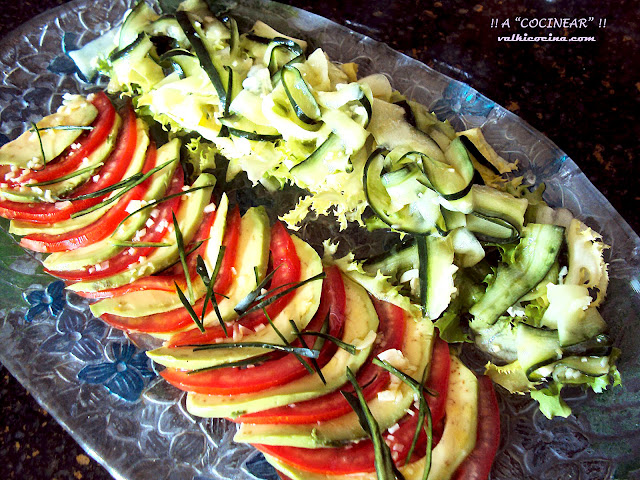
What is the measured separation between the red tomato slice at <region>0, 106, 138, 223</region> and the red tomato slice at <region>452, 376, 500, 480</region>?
5.34 ft

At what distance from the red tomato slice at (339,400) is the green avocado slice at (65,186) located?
3.67ft

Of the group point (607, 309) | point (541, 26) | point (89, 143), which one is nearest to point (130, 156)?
point (89, 143)

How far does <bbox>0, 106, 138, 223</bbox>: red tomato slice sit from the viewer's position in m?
2.16

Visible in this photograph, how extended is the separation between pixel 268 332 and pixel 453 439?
746 millimetres

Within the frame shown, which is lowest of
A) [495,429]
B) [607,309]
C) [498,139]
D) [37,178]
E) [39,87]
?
[495,429]

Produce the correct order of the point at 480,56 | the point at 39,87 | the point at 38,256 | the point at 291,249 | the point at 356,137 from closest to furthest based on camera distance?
the point at 356,137, the point at 291,249, the point at 38,256, the point at 39,87, the point at 480,56

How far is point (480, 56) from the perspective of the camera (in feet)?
9.78

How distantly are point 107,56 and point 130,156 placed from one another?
0.50m

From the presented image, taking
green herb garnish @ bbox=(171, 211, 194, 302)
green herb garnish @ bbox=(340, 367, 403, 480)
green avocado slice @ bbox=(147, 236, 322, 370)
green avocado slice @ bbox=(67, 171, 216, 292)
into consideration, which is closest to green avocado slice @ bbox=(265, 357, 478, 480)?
green herb garnish @ bbox=(340, 367, 403, 480)

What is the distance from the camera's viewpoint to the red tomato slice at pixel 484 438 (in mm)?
1895

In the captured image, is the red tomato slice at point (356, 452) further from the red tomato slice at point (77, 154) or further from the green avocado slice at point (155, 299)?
the red tomato slice at point (77, 154)

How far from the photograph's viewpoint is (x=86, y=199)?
2.17 meters

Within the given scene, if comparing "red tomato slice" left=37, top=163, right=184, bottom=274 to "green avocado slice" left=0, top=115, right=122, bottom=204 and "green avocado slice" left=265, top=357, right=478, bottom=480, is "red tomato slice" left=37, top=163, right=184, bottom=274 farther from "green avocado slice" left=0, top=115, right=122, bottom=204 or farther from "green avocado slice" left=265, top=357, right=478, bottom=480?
"green avocado slice" left=265, top=357, right=478, bottom=480

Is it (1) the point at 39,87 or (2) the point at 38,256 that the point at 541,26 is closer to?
(1) the point at 39,87
